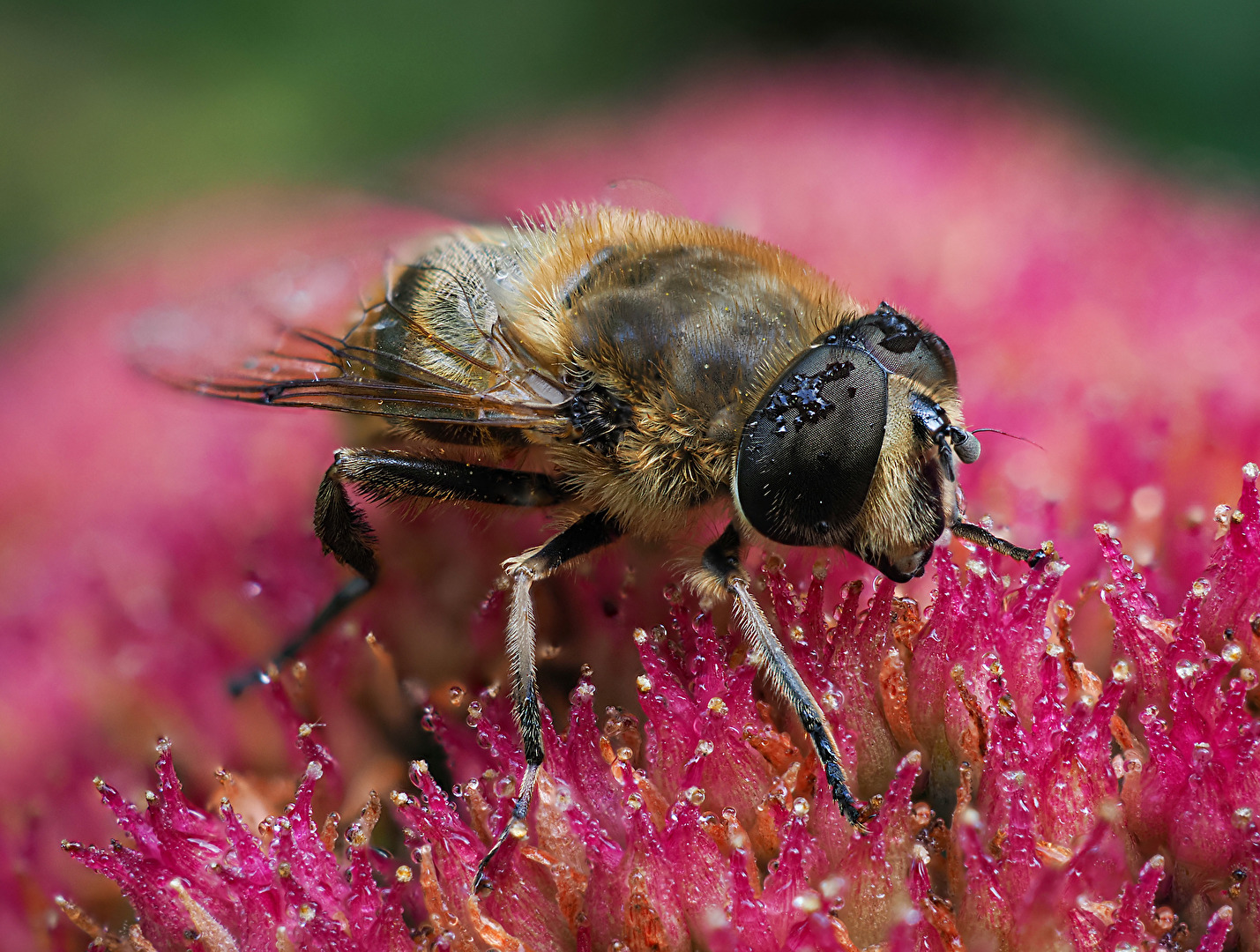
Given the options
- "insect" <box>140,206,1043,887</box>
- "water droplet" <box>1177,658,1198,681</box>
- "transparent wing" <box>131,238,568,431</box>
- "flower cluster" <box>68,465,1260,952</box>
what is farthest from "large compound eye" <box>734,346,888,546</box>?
"water droplet" <box>1177,658,1198,681</box>

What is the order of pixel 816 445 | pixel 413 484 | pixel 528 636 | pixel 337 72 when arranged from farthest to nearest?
pixel 337 72 → pixel 413 484 → pixel 528 636 → pixel 816 445

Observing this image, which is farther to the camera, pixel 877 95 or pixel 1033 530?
pixel 877 95

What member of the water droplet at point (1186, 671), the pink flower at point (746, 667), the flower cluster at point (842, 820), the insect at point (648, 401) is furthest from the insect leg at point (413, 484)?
the water droplet at point (1186, 671)

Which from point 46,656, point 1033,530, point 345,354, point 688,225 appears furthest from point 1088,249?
point 46,656

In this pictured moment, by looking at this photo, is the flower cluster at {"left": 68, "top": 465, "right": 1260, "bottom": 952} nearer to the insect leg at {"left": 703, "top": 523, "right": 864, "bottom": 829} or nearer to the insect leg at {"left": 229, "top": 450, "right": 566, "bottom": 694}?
the insect leg at {"left": 703, "top": 523, "right": 864, "bottom": 829}

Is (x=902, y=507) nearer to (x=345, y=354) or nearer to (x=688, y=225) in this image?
(x=688, y=225)

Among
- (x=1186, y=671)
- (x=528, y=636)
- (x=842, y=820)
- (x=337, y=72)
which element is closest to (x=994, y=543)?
(x=1186, y=671)

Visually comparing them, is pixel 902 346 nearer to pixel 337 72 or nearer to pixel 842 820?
pixel 842 820
